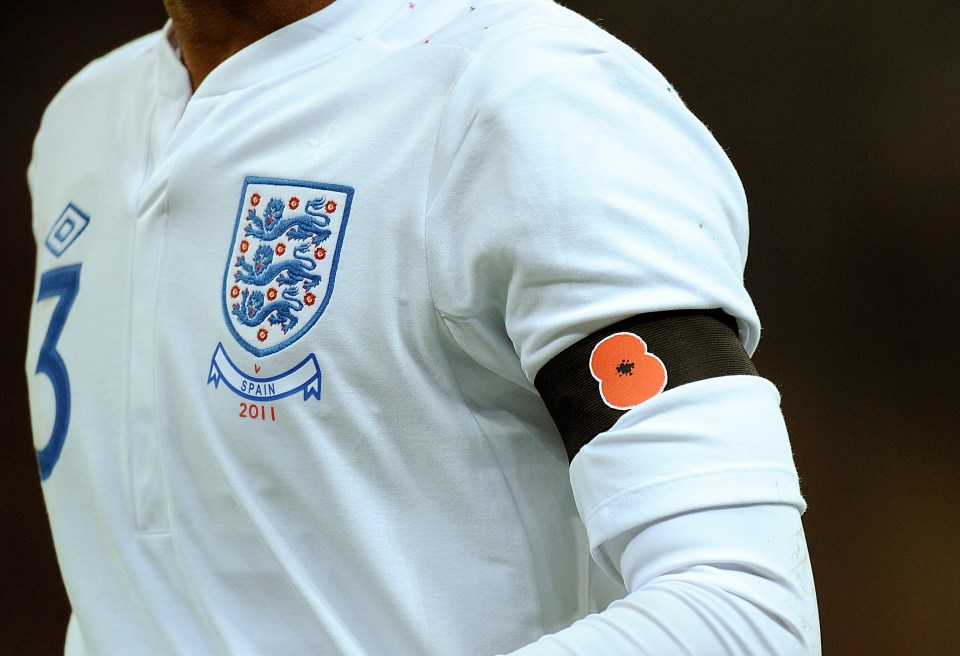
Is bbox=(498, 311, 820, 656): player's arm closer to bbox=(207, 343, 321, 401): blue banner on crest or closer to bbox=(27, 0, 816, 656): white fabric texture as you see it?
bbox=(27, 0, 816, 656): white fabric texture

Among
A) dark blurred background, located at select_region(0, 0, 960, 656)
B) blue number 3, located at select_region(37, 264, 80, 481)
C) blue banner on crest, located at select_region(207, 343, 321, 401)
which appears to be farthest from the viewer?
dark blurred background, located at select_region(0, 0, 960, 656)

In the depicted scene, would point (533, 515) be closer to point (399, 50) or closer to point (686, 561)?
point (686, 561)

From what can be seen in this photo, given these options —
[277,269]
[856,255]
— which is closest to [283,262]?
[277,269]

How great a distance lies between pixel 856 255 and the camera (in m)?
1.33

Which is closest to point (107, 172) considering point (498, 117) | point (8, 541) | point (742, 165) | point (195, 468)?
point (195, 468)

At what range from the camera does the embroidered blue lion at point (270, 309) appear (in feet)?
2.05

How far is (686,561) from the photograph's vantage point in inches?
19.4

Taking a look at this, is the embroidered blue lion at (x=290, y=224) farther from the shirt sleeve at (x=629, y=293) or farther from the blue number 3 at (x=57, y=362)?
the blue number 3 at (x=57, y=362)

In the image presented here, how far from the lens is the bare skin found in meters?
0.71

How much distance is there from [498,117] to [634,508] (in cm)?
20

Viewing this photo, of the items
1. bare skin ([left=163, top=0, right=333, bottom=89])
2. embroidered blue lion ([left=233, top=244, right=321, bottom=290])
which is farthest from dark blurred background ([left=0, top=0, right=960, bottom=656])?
embroidered blue lion ([left=233, top=244, right=321, bottom=290])

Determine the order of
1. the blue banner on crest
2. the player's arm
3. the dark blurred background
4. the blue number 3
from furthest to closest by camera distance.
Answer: the dark blurred background
the blue number 3
the blue banner on crest
the player's arm

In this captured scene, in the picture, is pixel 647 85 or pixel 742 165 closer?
pixel 647 85

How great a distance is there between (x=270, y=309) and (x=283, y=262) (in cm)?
3
